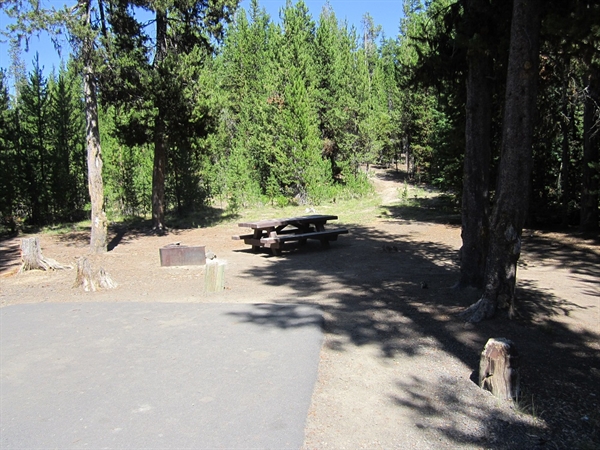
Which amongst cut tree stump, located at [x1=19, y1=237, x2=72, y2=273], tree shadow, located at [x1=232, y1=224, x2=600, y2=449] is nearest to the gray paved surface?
tree shadow, located at [x1=232, y1=224, x2=600, y2=449]

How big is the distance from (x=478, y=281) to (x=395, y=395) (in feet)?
12.3

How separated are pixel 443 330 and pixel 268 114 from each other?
816 inches

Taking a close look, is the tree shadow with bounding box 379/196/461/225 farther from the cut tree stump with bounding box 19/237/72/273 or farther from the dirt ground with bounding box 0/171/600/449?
the cut tree stump with bounding box 19/237/72/273

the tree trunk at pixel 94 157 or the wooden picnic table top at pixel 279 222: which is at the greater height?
the tree trunk at pixel 94 157

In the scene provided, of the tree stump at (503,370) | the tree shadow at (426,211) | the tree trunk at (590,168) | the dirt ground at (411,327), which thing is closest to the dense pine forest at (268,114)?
the tree trunk at (590,168)

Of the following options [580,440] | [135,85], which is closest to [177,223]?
[135,85]

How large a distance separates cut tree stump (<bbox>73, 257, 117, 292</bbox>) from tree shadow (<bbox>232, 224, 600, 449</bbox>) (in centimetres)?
262

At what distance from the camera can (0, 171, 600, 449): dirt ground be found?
352 cm

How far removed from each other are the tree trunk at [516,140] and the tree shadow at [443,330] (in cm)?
64

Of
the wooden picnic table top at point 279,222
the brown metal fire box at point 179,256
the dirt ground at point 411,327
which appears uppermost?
the wooden picnic table top at point 279,222

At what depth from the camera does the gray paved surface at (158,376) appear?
11.0 ft

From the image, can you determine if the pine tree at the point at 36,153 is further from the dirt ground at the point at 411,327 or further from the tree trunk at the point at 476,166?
the tree trunk at the point at 476,166

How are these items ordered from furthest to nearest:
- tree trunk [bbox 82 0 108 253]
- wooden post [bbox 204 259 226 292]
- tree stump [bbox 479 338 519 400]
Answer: tree trunk [bbox 82 0 108 253], wooden post [bbox 204 259 226 292], tree stump [bbox 479 338 519 400]

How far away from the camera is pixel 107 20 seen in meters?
14.3
